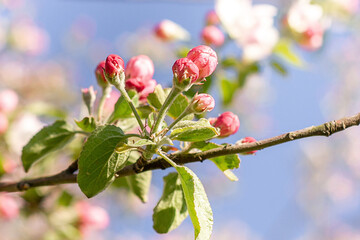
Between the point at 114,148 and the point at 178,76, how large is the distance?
0.19 m

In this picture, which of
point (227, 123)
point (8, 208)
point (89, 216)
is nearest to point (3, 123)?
point (8, 208)

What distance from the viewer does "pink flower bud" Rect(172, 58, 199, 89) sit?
2.31ft

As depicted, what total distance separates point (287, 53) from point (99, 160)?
1430mm

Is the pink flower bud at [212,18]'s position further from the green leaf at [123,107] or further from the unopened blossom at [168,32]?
the green leaf at [123,107]

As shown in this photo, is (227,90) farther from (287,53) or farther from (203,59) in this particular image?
(203,59)

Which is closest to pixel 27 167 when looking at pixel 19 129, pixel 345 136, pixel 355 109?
pixel 19 129

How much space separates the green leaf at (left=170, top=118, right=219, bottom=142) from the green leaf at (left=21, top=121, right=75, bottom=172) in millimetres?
363

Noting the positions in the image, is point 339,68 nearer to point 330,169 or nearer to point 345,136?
point 345,136

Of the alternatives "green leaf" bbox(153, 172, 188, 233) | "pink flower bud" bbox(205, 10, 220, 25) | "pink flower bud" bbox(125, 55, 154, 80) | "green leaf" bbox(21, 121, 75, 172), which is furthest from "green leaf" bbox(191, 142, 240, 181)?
"pink flower bud" bbox(205, 10, 220, 25)

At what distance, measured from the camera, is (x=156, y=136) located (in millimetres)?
748

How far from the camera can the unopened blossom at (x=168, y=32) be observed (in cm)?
195

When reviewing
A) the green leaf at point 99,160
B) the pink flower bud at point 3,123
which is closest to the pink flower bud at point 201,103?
the green leaf at point 99,160

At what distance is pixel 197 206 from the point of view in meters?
0.70

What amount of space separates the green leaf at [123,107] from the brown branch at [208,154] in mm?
137
